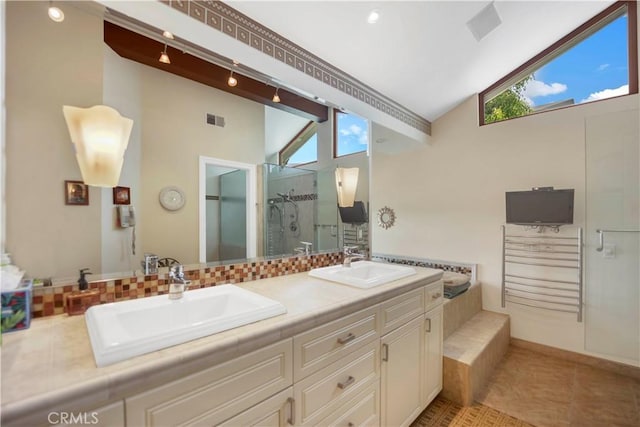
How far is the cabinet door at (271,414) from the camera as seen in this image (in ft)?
2.84

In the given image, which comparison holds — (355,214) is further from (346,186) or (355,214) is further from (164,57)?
(164,57)

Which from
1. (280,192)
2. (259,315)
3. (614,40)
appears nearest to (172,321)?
(259,315)

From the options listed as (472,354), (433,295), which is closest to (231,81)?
(433,295)

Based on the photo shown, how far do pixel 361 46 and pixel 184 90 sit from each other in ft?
3.79

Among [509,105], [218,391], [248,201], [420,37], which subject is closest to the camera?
[218,391]

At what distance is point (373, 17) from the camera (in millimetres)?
1614

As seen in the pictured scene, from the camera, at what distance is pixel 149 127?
1366 millimetres

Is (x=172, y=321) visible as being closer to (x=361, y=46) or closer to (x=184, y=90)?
(x=184, y=90)

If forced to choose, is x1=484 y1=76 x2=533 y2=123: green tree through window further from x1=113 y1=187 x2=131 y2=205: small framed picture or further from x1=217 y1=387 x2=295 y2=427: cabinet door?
x1=113 y1=187 x2=131 y2=205: small framed picture

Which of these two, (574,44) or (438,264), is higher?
(574,44)

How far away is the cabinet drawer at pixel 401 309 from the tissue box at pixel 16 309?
1409 millimetres

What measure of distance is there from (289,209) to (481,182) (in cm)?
224

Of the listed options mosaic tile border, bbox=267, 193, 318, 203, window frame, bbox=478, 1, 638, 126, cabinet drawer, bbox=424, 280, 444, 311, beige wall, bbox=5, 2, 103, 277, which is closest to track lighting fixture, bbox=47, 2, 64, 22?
beige wall, bbox=5, 2, 103, 277

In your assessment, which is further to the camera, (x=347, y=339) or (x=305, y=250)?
(x=305, y=250)
